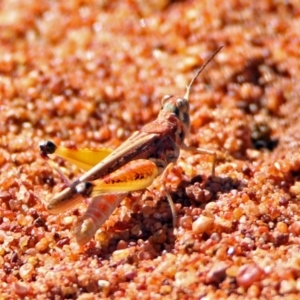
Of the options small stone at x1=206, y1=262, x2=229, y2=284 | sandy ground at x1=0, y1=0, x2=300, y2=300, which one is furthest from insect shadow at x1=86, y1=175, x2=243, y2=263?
small stone at x1=206, y1=262, x2=229, y2=284

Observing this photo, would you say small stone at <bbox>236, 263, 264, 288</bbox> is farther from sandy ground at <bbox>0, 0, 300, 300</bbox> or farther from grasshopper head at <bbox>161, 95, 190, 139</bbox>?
grasshopper head at <bbox>161, 95, 190, 139</bbox>

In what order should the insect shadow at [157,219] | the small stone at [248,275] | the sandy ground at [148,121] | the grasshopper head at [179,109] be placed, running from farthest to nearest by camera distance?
the grasshopper head at [179,109], the insect shadow at [157,219], the sandy ground at [148,121], the small stone at [248,275]

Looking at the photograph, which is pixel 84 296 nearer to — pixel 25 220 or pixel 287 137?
pixel 25 220

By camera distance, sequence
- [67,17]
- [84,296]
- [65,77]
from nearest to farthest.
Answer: [84,296] → [65,77] → [67,17]

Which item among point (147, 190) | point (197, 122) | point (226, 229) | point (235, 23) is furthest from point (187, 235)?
point (235, 23)

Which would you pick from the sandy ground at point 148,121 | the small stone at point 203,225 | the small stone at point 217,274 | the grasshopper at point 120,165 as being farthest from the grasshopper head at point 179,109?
the small stone at point 217,274

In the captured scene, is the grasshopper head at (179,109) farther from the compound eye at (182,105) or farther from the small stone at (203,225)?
the small stone at (203,225)

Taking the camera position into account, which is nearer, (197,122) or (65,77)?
(197,122)

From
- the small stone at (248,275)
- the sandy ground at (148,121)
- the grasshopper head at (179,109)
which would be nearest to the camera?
the small stone at (248,275)
